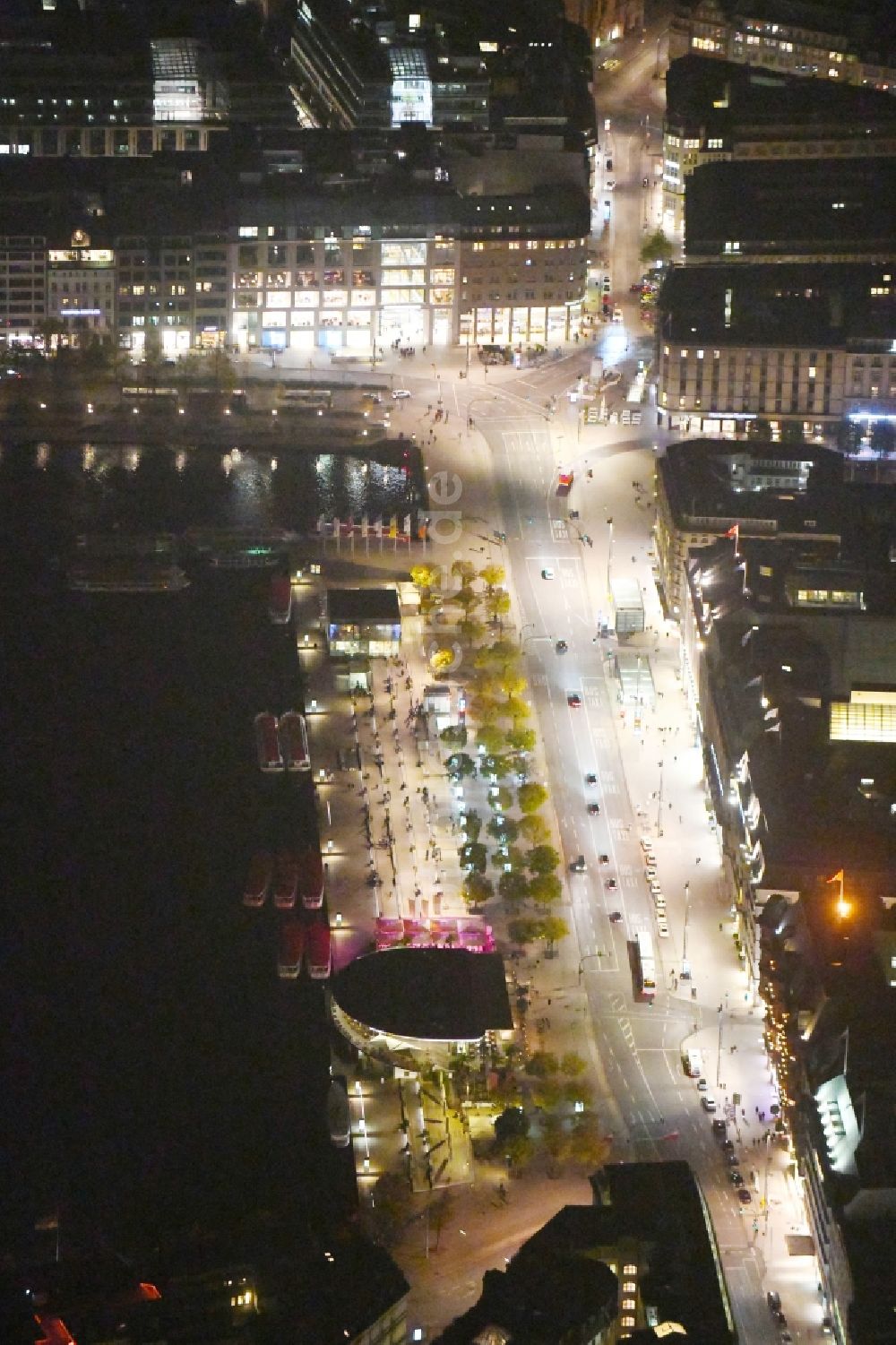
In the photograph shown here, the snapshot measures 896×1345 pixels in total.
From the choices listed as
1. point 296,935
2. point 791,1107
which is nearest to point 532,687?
point 296,935

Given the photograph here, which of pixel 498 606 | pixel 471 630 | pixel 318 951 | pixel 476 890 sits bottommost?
pixel 318 951

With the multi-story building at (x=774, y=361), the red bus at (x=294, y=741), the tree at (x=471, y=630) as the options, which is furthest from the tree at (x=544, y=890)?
the multi-story building at (x=774, y=361)

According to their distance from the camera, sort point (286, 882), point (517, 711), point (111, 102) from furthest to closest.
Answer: point (111, 102) < point (517, 711) < point (286, 882)

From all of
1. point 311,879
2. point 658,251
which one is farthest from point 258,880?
point 658,251

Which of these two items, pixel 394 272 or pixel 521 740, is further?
pixel 394 272

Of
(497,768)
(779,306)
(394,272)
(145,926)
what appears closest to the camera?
(145,926)

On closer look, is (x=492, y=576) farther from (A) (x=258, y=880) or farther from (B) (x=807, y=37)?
(B) (x=807, y=37)

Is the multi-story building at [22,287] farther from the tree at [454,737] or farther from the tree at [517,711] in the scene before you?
the tree at [454,737]
